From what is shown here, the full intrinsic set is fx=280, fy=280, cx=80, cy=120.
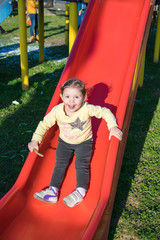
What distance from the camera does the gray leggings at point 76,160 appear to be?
2879mm

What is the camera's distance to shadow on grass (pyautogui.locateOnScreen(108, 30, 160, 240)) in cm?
314

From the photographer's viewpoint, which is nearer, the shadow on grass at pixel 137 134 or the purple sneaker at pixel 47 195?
the purple sneaker at pixel 47 195

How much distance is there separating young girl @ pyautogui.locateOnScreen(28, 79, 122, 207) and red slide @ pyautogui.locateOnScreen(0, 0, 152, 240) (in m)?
0.12

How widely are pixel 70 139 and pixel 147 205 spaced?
3.68 ft

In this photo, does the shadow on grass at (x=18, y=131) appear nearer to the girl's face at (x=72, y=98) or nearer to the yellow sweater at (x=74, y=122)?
the yellow sweater at (x=74, y=122)

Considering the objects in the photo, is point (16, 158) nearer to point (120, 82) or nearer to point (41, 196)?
point (41, 196)

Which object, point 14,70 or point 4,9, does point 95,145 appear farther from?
point 14,70

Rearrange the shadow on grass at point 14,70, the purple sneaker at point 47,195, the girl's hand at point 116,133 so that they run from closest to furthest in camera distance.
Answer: the purple sneaker at point 47,195 < the girl's hand at point 116,133 < the shadow on grass at point 14,70

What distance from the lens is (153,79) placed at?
718 centimetres

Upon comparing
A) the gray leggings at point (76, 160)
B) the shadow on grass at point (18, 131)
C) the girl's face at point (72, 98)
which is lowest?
the shadow on grass at point (18, 131)

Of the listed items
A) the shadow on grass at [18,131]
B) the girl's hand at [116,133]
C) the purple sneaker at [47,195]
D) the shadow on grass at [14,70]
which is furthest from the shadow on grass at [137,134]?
the shadow on grass at [14,70]

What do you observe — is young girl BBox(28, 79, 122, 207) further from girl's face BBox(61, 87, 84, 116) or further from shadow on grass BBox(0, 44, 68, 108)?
shadow on grass BBox(0, 44, 68, 108)

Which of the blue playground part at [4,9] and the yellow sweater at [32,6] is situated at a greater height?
the blue playground part at [4,9]

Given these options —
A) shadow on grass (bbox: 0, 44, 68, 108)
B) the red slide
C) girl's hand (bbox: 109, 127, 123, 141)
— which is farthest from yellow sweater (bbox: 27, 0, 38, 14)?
girl's hand (bbox: 109, 127, 123, 141)
